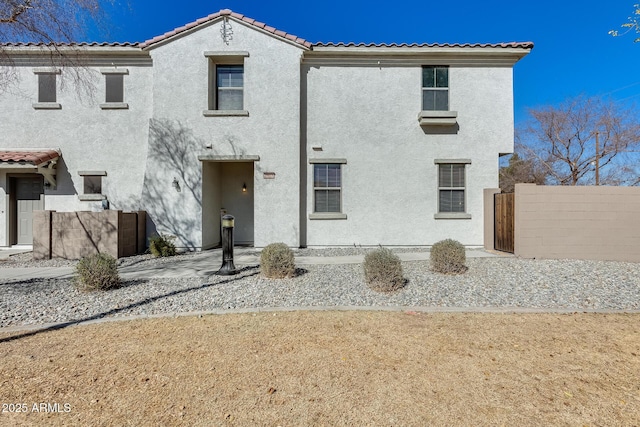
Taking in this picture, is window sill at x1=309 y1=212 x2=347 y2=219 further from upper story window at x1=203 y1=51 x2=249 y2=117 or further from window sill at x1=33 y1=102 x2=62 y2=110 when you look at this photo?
window sill at x1=33 y1=102 x2=62 y2=110

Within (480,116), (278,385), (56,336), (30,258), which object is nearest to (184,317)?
(56,336)

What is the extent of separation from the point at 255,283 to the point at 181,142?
6.21 metres

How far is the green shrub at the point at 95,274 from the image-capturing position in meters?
5.49

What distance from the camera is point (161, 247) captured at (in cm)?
913

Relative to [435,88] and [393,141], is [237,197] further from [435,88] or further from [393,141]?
[435,88]

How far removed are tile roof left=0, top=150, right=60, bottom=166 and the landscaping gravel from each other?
4.78 metres

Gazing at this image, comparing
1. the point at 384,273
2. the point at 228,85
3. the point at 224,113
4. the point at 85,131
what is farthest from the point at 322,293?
the point at 85,131

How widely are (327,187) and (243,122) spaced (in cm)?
344

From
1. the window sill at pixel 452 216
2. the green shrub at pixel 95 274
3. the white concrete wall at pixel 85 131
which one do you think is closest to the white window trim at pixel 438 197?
the window sill at pixel 452 216

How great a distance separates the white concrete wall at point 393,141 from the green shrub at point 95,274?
19.6 feet

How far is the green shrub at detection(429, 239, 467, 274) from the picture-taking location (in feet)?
21.6

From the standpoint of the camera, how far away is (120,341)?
3674 millimetres

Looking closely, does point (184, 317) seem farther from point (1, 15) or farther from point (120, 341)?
point (1, 15)

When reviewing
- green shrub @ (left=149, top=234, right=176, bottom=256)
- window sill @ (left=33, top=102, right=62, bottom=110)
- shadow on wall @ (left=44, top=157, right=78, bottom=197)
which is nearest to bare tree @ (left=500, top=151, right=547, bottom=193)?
green shrub @ (left=149, top=234, right=176, bottom=256)
